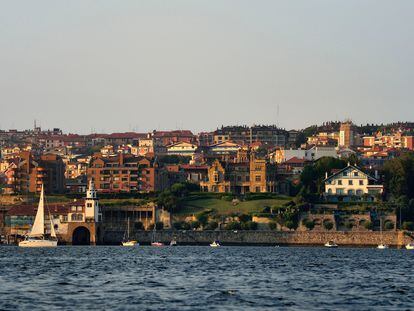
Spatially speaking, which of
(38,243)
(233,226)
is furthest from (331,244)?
(38,243)

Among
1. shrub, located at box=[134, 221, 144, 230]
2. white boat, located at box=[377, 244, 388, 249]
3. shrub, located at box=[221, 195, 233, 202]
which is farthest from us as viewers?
shrub, located at box=[221, 195, 233, 202]

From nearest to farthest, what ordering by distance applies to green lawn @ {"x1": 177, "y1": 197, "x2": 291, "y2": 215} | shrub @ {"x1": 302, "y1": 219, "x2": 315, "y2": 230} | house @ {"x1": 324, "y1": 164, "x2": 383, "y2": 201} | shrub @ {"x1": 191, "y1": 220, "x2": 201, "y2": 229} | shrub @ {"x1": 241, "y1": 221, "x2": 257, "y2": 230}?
1. shrub @ {"x1": 302, "y1": 219, "x2": 315, "y2": 230}
2. shrub @ {"x1": 241, "y1": 221, "x2": 257, "y2": 230}
3. shrub @ {"x1": 191, "y1": 220, "x2": 201, "y2": 229}
4. green lawn @ {"x1": 177, "y1": 197, "x2": 291, "y2": 215}
5. house @ {"x1": 324, "y1": 164, "x2": 383, "y2": 201}

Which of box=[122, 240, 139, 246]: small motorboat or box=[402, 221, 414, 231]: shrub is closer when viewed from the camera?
box=[122, 240, 139, 246]: small motorboat

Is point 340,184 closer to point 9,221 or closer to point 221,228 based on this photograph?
point 221,228

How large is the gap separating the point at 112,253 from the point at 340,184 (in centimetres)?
6280

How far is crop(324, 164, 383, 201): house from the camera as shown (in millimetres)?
192000

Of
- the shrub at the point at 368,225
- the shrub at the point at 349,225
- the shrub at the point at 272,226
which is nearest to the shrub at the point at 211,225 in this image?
the shrub at the point at 272,226

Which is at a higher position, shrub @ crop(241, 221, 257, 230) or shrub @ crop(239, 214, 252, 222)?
shrub @ crop(239, 214, 252, 222)

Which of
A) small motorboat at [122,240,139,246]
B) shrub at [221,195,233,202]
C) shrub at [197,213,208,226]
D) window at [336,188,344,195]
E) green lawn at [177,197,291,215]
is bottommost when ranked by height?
small motorboat at [122,240,139,246]

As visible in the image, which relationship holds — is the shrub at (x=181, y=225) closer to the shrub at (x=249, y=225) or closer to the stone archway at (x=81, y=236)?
the shrub at (x=249, y=225)

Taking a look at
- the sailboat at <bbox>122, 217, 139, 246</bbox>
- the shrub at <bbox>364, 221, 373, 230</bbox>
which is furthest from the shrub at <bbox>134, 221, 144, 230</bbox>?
the shrub at <bbox>364, 221, 373, 230</bbox>

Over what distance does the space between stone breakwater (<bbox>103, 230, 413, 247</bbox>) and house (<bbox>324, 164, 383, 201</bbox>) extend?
23176 mm

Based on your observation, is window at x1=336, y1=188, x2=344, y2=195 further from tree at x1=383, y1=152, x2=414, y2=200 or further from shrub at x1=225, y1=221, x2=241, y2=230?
shrub at x1=225, y1=221, x2=241, y2=230

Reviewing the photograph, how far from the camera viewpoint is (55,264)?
112 metres
